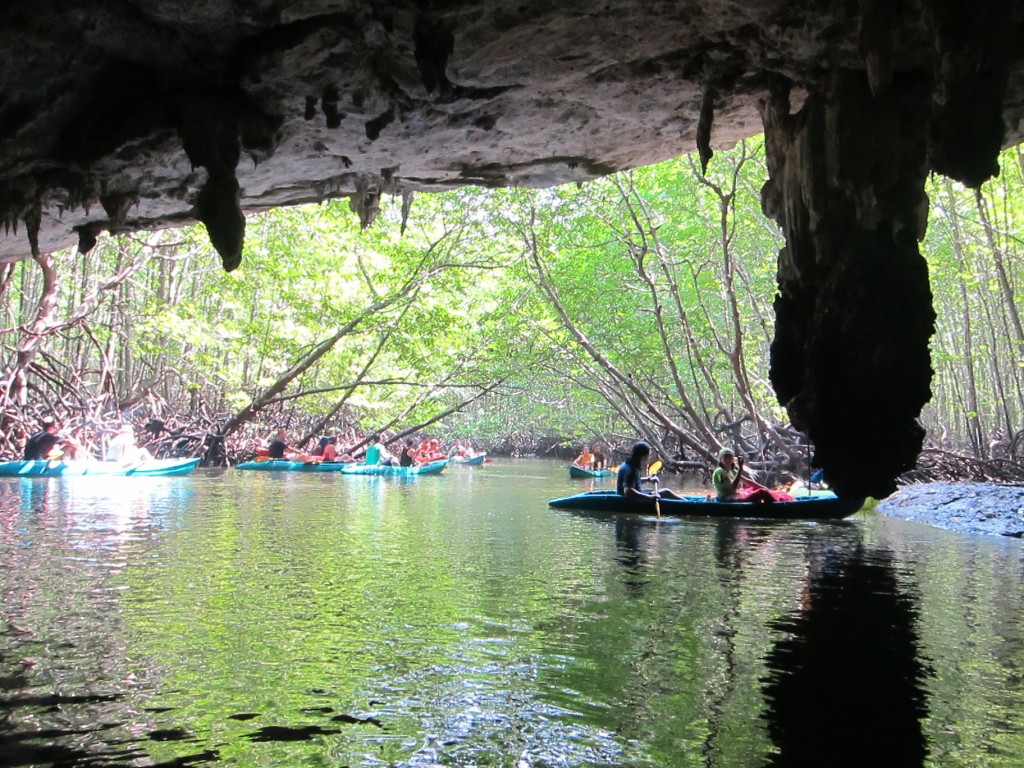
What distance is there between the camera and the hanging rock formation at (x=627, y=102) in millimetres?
4574

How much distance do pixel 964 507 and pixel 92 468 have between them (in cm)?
1507

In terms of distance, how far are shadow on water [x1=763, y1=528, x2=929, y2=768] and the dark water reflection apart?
0.07 ft

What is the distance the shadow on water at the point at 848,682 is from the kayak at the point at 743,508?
4.96 metres

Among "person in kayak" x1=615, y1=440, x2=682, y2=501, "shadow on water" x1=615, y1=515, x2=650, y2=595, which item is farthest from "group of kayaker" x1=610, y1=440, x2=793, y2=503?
"shadow on water" x1=615, y1=515, x2=650, y2=595

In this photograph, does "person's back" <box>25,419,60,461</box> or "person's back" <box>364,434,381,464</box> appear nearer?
"person's back" <box>25,419,60,461</box>

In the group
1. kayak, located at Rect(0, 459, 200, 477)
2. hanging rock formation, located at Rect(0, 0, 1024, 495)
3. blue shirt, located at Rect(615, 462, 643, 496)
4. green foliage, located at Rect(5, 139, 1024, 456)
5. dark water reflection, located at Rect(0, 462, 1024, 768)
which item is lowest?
dark water reflection, located at Rect(0, 462, 1024, 768)

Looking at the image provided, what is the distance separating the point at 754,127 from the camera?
24.0 feet

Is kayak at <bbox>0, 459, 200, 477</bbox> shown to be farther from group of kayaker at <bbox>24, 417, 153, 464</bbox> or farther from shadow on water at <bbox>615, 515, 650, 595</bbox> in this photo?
shadow on water at <bbox>615, 515, 650, 595</bbox>

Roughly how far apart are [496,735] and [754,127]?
5.74m

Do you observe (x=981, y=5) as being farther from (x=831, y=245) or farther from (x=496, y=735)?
(x=496, y=735)

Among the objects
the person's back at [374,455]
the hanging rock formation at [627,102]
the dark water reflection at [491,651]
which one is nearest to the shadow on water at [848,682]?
the dark water reflection at [491,651]

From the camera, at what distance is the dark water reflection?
3.44 metres

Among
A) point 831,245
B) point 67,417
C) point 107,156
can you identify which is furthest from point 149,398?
point 831,245

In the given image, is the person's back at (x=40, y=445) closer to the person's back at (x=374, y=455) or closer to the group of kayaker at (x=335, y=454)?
the group of kayaker at (x=335, y=454)
